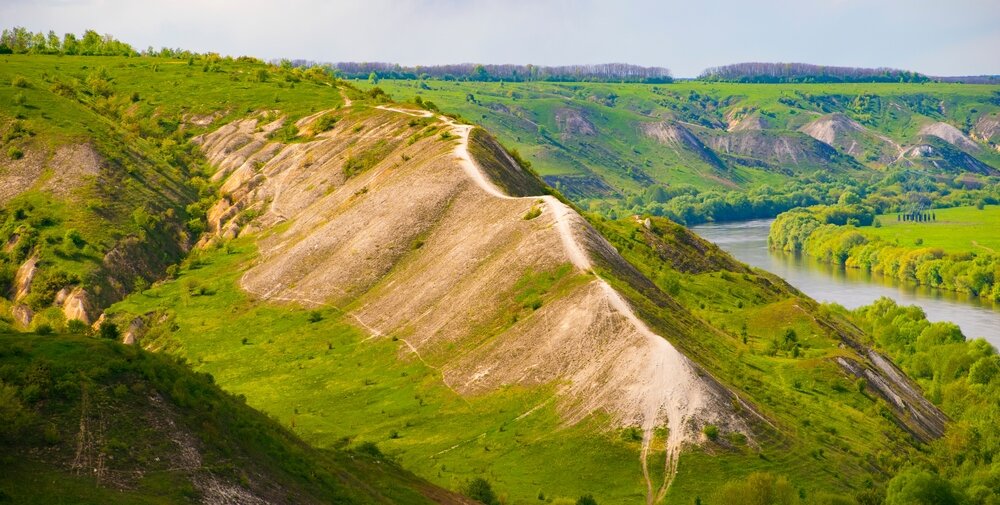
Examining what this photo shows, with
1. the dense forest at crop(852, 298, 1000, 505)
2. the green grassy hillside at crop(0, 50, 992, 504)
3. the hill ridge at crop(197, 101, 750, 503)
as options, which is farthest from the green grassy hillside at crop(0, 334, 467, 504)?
the dense forest at crop(852, 298, 1000, 505)

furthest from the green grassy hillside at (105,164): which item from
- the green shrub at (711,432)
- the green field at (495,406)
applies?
the green shrub at (711,432)

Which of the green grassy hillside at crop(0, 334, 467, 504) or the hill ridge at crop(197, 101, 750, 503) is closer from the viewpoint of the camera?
the green grassy hillside at crop(0, 334, 467, 504)

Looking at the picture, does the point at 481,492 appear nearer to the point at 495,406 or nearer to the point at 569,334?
the point at 495,406

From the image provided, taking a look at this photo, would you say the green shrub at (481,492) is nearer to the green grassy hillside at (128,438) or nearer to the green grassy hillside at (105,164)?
the green grassy hillside at (128,438)

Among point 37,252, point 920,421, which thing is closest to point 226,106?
point 37,252

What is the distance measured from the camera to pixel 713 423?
72.8 meters

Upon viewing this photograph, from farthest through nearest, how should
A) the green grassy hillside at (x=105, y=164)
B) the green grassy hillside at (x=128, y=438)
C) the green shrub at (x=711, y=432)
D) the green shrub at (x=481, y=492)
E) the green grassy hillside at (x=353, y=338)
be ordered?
the green grassy hillside at (x=105, y=164) < the green shrub at (x=711, y=432) < the green grassy hillside at (x=353, y=338) < the green shrub at (x=481, y=492) < the green grassy hillside at (x=128, y=438)

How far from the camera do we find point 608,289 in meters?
84.8

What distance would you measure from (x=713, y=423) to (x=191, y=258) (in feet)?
256

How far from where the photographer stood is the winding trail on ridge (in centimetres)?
6944

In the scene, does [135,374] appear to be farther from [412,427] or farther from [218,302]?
[218,302]

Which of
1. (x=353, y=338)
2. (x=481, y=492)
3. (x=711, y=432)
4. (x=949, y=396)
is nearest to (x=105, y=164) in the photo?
(x=353, y=338)

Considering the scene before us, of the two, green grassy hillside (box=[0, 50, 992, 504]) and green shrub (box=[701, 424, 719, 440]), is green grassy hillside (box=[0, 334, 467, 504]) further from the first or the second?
green shrub (box=[701, 424, 719, 440])

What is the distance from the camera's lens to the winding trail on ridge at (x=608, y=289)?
6944 cm
